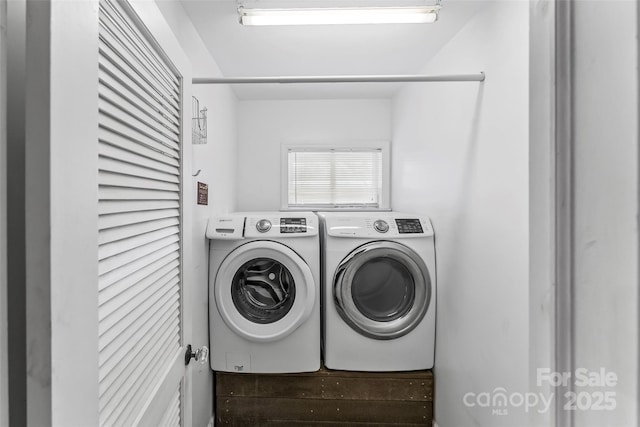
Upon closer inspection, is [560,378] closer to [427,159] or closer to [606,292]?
[606,292]

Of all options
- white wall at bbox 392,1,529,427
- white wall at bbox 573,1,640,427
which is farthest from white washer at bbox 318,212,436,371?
white wall at bbox 573,1,640,427

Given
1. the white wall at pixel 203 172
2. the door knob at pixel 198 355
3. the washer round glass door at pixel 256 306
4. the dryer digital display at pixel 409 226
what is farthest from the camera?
the dryer digital display at pixel 409 226

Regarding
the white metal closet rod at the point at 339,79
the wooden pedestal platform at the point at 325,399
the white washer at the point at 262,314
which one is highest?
the white metal closet rod at the point at 339,79

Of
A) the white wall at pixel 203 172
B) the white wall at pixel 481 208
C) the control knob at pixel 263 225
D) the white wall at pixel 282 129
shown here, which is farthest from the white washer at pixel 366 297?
the white wall at pixel 282 129

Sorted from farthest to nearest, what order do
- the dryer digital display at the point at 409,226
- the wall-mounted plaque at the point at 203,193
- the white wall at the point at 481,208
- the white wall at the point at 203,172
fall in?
the dryer digital display at the point at 409,226 < the wall-mounted plaque at the point at 203,193 < the white wall at the point at 203,172 < the white wall at the point at 481,208

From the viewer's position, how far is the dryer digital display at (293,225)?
2.05 meters

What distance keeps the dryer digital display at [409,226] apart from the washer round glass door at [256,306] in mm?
638

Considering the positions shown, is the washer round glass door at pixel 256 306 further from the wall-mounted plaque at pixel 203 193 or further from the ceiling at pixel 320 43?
the ceiling at pixel 320 43

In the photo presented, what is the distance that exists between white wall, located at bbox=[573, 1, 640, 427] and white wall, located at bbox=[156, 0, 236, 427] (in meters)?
1.38

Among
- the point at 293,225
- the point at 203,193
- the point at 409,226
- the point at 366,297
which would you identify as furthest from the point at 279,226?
the point at 409,226

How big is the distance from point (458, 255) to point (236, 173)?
203 cm

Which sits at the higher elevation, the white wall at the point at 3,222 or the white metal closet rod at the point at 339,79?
the white metal closet rod at the point at 339,79

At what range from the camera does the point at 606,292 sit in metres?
0.44

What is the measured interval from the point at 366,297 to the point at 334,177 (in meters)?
1.40
